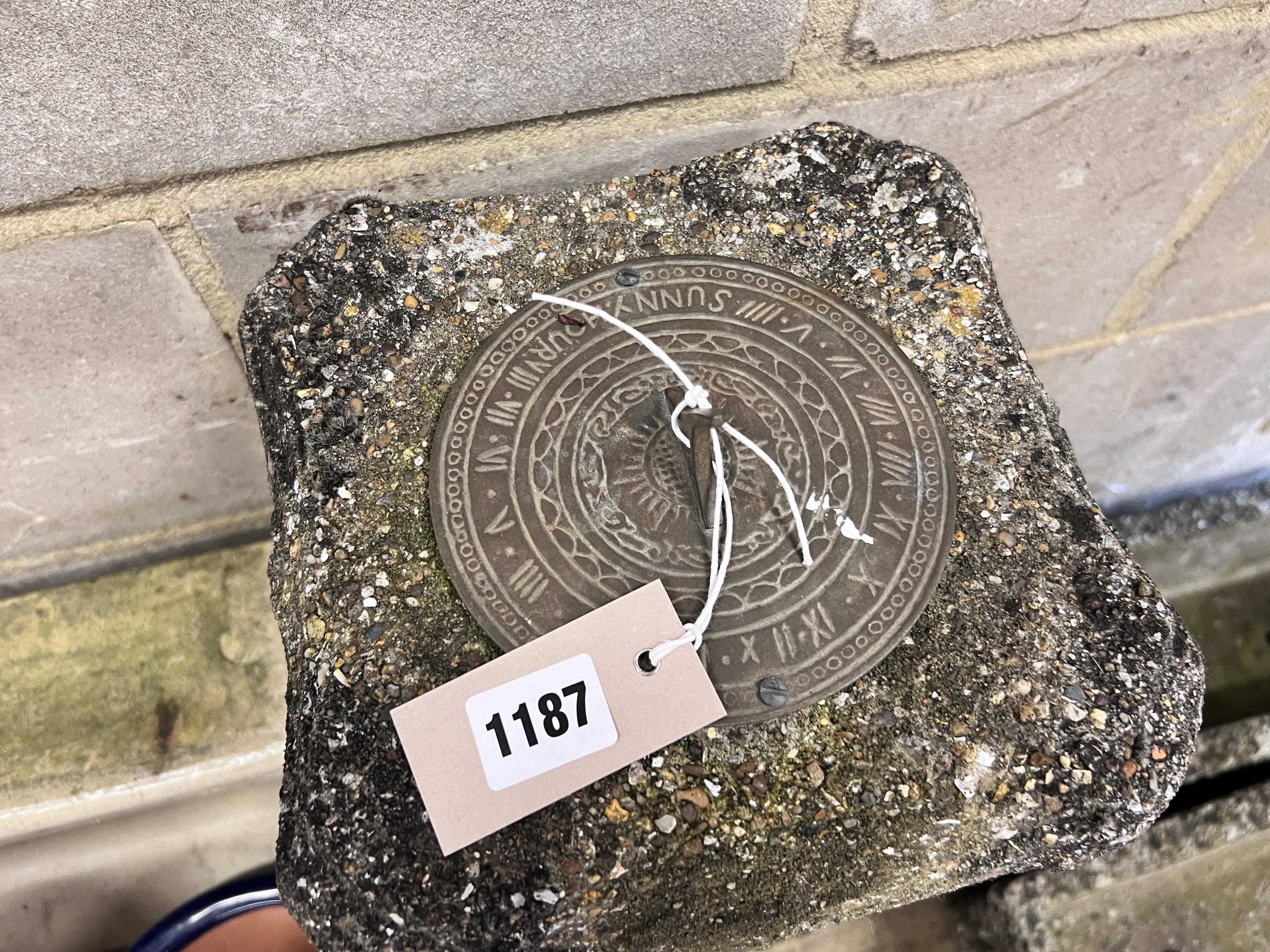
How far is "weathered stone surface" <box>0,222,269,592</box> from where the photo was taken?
108cm

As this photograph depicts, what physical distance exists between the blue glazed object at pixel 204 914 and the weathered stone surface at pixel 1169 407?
178 cm

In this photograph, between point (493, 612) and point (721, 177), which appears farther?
point (721, 177)

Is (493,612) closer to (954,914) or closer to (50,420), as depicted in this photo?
(50,420)

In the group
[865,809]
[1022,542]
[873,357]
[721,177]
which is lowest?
[865,809]

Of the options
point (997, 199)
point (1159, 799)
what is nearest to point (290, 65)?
point (997, 199)

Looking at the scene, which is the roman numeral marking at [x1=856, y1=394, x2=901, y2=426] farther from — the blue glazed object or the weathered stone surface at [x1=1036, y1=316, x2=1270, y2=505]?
the blue glazed object

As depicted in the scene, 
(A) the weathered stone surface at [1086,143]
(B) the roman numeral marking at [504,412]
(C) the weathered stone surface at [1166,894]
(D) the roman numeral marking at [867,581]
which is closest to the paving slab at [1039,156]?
(A) the weathered stone surface at [1086,143]

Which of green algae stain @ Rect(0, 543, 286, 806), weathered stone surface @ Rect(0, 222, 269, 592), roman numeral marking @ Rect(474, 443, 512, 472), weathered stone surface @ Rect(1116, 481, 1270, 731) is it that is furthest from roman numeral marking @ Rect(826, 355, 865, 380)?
weathered stone surface @ Rect(1116, 481, 1270, 731)

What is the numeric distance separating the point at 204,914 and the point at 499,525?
1041 mm

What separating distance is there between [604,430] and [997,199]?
866 mm

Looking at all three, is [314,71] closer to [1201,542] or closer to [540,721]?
[540,721]

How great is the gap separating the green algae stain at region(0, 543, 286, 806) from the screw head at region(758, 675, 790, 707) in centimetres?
102

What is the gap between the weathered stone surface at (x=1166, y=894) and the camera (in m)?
1.49

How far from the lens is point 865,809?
2.60 feet
